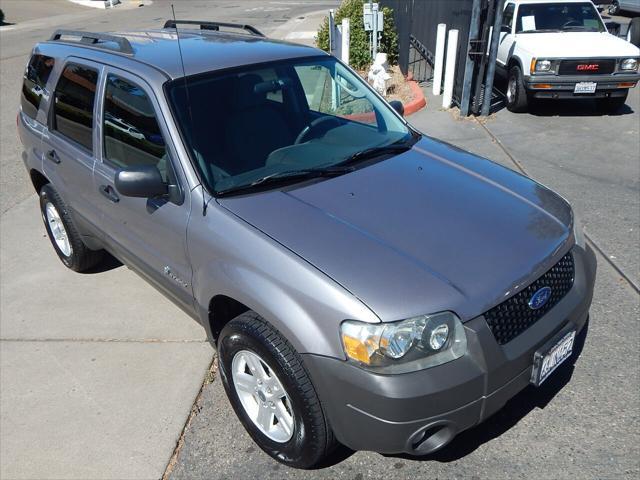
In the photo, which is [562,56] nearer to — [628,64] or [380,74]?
[628,64]

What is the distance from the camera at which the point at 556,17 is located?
9305mm

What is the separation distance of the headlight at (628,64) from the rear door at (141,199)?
301 inches

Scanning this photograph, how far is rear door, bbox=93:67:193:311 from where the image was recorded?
9.91 feet

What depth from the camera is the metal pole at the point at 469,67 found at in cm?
811

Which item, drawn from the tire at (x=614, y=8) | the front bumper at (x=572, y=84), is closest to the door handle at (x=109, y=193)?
the front bumper at (x=572, y=84)

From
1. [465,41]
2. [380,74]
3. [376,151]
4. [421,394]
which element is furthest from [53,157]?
[465,41]

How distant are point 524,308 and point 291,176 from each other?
133 cm

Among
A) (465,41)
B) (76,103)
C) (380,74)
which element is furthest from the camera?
(380,74)

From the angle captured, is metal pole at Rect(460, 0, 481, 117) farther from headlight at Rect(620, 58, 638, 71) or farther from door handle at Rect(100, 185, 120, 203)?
door handle at Rect(100, 185, 120, 203)

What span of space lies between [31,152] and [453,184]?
11.3ft

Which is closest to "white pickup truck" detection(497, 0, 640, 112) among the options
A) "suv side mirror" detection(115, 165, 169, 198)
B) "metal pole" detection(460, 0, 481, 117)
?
"metal pole" detection(460, 0, 481, 117)

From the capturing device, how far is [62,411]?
333 cm

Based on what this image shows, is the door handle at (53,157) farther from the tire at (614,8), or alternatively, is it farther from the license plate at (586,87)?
the tire at (614,8)

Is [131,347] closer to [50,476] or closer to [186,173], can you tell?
[50,476]
